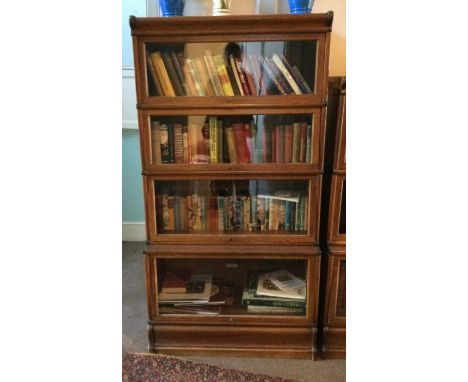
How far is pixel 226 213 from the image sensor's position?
1589 millimetres

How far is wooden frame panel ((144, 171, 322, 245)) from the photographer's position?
4.81 feet

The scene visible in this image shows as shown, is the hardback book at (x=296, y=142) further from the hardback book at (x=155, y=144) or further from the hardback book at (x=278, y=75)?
the hardback book at (x=155, y=144)

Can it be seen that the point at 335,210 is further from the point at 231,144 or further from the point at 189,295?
the point at 189,295

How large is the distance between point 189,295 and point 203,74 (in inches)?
35.6

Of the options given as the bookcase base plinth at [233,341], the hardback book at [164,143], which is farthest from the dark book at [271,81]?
the bookcase base plinth at [233,341]

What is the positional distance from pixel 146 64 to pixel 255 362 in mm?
1238

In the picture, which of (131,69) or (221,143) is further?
(131,69)

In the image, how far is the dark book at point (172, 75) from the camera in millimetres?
1450

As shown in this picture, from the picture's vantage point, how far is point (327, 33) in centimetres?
134

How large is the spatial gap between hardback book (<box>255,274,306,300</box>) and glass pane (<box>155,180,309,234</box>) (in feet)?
0.74

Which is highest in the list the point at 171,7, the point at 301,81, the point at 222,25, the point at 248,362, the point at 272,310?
the point at 171,7

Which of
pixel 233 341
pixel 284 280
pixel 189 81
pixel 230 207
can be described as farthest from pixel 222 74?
pixel 233 341
